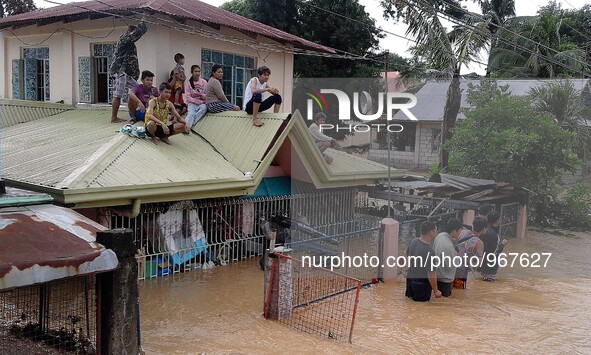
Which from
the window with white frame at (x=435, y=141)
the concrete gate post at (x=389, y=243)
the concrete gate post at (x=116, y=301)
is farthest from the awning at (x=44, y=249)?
the window with white frame at (x=435, y=141)

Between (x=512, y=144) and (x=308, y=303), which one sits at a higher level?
(x=512, y=144)

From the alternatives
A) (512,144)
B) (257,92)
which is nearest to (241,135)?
(257,92)

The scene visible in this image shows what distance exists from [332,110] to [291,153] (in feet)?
47.1

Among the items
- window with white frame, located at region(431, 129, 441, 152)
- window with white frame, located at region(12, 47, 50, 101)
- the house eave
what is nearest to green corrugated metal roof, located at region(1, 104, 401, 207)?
the house eave

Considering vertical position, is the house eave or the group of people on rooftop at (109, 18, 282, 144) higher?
the group of people on rooftop at (109, 18, 282, 144)

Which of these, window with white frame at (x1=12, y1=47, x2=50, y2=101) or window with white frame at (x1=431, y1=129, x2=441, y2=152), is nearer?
window with white frame at (x1=12, y1=47, x2=50, y2=101)

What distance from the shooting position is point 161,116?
474 inches

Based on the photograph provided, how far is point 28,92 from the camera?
1775cm

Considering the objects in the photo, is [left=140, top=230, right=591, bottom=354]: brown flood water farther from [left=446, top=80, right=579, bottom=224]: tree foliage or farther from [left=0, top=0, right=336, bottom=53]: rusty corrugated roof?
[left=446, top=80, right=579, bottom=224]: tree foliage

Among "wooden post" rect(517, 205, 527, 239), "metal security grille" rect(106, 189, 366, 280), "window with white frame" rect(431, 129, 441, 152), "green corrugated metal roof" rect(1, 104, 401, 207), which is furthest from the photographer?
"window with white frame" rect(431, 129, 441, 152)

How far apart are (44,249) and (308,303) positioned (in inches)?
190

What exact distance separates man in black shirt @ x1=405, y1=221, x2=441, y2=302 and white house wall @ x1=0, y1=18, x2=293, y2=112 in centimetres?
764

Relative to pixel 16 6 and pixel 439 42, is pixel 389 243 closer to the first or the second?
pixel 439 42

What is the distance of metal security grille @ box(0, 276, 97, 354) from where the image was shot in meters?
7.25
